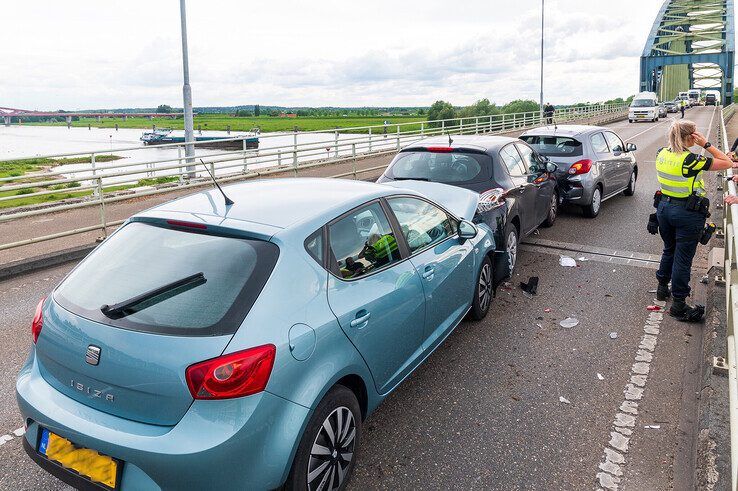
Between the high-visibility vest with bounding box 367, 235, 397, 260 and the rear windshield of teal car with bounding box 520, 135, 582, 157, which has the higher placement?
the rear windshield of teal car with bounding box 520, 135, 582, 157

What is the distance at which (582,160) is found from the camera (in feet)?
31.6

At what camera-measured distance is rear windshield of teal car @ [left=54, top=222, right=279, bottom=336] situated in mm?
2412

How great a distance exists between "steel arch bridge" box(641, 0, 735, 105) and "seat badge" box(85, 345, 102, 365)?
93.3m

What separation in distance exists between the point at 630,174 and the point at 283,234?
10948 mm

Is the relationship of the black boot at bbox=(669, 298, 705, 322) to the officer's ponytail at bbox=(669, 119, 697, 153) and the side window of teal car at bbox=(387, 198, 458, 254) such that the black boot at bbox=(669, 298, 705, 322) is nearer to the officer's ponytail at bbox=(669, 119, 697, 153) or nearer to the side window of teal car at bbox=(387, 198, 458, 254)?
the officer's ponytail at bbox=(669, 119, 697, 153)

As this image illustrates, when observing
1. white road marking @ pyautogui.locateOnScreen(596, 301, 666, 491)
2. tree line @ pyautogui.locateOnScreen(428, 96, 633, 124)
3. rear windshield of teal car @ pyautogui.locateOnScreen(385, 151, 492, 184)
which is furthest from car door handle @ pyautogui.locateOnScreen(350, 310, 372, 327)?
tree line @ pyautogui.locateOnScreen(428, 96, 633, 124)

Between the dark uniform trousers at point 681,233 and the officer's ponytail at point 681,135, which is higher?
the officer's ponytail at point 681,135

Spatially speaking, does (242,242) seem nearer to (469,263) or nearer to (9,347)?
(469,263)

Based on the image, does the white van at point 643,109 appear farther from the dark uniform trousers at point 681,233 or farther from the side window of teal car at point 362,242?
the side window of teal car at point 362,242

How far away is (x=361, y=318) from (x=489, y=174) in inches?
167

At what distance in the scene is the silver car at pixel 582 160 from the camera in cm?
963

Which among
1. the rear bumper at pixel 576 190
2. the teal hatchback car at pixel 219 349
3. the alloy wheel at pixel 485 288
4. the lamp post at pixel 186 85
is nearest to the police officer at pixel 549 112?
the lamp post at pixel 186 85

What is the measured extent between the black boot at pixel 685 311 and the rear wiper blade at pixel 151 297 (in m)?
4.68

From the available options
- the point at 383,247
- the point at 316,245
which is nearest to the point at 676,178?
the point at 383,247
